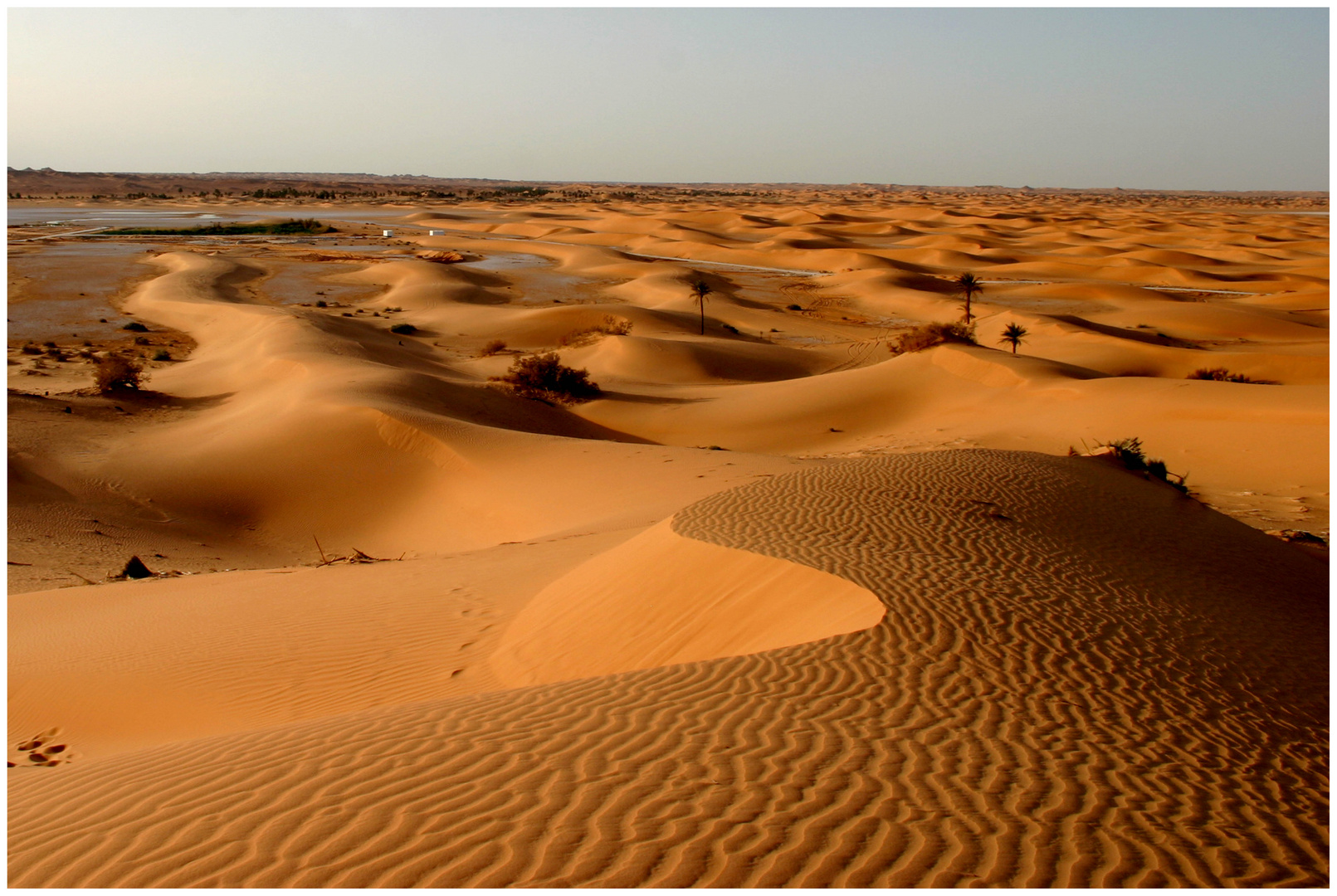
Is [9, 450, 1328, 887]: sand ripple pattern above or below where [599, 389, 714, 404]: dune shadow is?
above

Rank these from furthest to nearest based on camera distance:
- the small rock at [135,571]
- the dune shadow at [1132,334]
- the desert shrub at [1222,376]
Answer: the dune shadow at [1132,334] → the desert shrub at [1222,376] → the small rock at [135,571]

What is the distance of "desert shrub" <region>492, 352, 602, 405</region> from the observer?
2567cm

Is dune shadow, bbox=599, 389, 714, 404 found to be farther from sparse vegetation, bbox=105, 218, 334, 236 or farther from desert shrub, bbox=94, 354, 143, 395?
sparse vegetation, bbox=105, 218, 334, 236

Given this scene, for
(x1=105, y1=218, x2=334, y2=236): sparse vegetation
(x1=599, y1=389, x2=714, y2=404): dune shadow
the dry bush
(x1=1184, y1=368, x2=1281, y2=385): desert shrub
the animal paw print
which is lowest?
(x1=599, y1=389, x2=714, y2=404): dune shadow

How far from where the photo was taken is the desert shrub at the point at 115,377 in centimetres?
2172

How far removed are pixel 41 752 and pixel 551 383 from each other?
771 inches

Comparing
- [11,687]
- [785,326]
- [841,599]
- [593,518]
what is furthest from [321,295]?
[841,599]

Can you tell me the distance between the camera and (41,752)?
6836 mm

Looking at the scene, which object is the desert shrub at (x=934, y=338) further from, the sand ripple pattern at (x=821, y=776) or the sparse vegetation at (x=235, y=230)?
the sparse vegetation at (x=235, y=230)

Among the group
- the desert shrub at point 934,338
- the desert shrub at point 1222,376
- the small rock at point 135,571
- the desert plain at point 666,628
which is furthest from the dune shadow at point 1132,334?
the small rock at point 135,571

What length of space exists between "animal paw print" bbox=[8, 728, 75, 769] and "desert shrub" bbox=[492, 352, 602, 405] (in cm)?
1868

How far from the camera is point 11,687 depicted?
8102mm

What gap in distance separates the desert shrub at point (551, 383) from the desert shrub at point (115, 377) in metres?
9.18

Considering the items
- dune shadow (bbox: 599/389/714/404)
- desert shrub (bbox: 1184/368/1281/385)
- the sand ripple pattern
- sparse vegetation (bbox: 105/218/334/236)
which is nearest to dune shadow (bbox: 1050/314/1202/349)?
desert shrub (bbox: 1184/368/1281/385)
